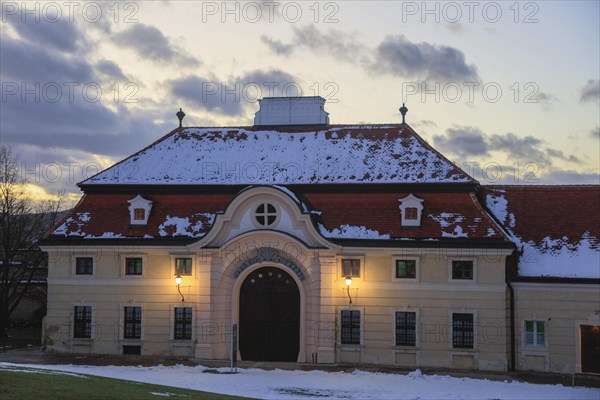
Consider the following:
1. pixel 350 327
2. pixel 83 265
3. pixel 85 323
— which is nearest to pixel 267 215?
pixel 350 327

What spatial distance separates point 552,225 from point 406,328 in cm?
759

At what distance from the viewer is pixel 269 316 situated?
3447 centimetres

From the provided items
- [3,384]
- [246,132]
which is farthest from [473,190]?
[3,384]

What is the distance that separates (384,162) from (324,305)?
6.99 metres

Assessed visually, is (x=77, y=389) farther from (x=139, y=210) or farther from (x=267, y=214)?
(x=139, y=210)

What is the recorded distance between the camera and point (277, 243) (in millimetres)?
33750

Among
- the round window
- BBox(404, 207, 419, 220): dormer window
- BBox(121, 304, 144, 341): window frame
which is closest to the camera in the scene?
the round window

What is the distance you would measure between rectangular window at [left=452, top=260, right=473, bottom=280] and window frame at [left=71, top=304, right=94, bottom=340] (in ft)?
50.3

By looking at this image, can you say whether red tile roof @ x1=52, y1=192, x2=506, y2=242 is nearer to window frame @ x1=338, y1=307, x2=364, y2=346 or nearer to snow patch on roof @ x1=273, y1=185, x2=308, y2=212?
snow patch on roof @ x1=273, y1=185, x2=308, y2=212

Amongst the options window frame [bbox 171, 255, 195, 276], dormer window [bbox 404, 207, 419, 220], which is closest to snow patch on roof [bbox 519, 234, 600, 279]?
dormer window [bbox 404, 207, 419, 220]

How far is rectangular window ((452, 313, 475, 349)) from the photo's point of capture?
3291cm

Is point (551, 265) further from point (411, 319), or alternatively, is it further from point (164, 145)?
point (164, 145)

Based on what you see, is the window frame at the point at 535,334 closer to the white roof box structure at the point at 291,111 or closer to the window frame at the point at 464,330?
the window frame at the point at 464,330

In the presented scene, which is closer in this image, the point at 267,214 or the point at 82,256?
the point at 267,214
